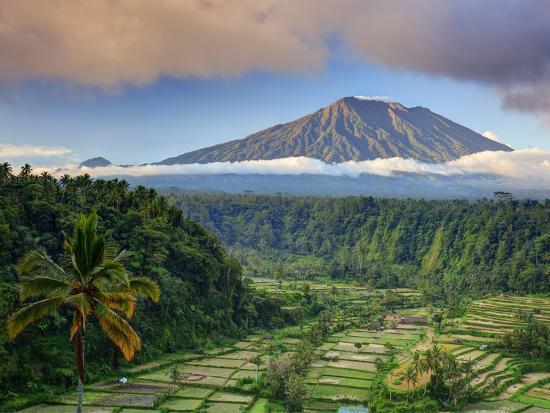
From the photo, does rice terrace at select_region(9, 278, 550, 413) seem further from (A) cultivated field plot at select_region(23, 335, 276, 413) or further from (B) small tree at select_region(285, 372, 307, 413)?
(B) small tree at select_region(285, 372, 307, 413)

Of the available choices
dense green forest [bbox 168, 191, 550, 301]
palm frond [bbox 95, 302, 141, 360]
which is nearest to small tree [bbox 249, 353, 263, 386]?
palm frond [bbox 95, 302, 141, 360]

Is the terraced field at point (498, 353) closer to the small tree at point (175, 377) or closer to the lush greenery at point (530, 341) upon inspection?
the lush greenery at point (530, 341)

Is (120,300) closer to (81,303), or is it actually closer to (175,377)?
(81,303)

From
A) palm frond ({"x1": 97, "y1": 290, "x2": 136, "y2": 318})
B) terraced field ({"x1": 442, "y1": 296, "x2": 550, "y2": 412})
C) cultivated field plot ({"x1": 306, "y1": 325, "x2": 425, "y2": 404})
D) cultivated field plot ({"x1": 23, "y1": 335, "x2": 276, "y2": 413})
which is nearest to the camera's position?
palm frond ({"x1": 97, "y1": 290, "x2": 136, "y2": 318})

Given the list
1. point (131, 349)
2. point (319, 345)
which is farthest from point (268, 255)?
point (131, 349)

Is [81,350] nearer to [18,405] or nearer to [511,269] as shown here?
[18,405]
